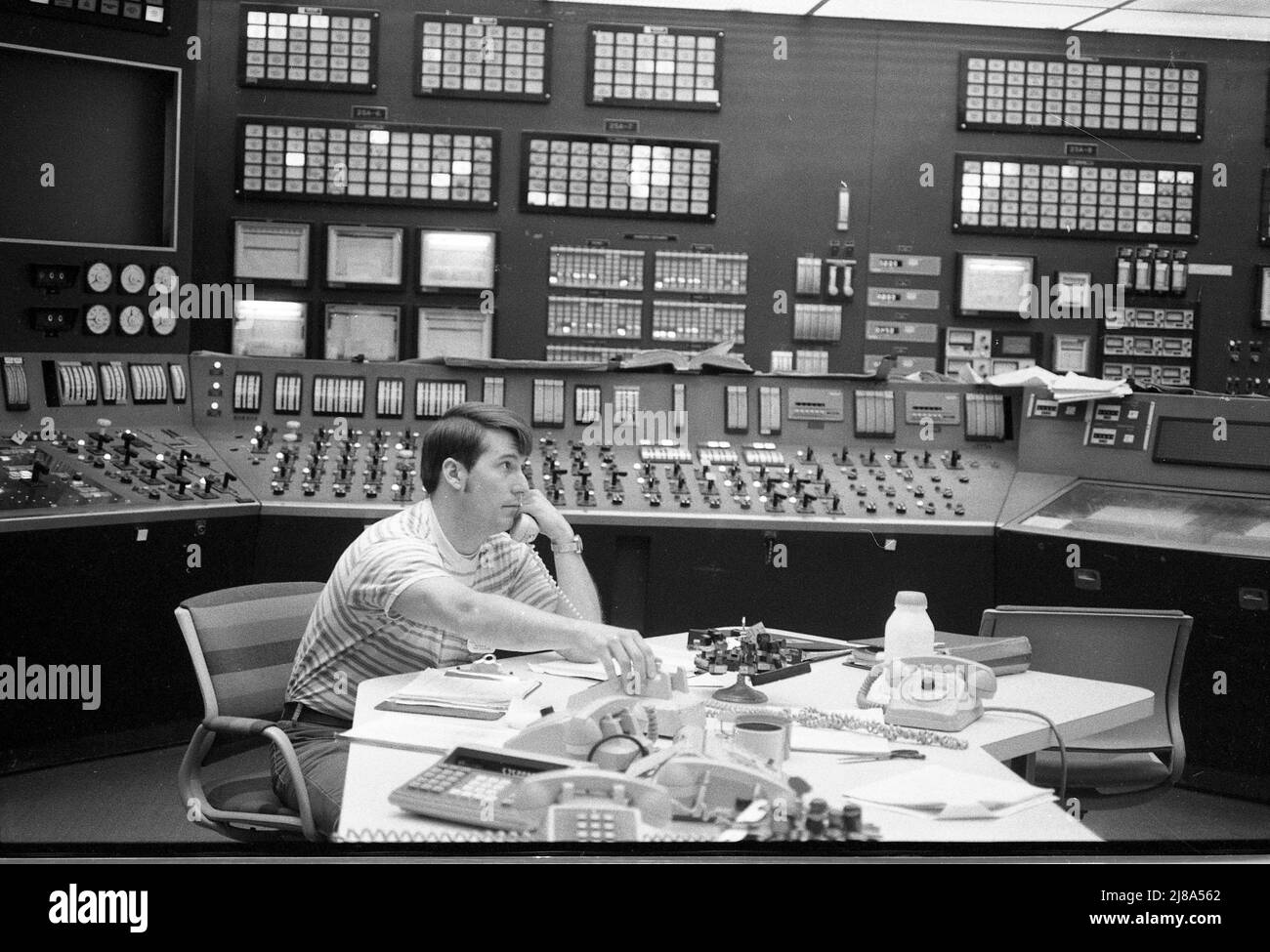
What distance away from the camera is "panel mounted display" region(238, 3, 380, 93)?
2752mm

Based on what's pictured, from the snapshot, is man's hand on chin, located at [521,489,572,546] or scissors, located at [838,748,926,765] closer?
scissors, located at [838,748,926,765]

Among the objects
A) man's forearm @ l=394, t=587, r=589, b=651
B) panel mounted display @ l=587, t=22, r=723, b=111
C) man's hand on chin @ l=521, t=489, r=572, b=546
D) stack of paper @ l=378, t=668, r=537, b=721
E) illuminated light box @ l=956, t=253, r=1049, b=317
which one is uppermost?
panel mounted display @ l=587, t=22, r=723, b=111

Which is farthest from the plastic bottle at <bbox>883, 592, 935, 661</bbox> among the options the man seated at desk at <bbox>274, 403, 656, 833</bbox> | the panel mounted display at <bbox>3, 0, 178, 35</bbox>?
the panel mounted display at <bbox>3, 0, 178, 35</bbox>

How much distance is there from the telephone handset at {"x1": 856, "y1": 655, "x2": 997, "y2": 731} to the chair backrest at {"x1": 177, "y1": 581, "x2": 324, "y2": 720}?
3.65 feet

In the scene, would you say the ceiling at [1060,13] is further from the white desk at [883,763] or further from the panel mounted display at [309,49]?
the white desk at [883,763]

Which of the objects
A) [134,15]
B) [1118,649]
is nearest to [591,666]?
[1118,649]

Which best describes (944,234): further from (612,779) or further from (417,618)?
(612,779)

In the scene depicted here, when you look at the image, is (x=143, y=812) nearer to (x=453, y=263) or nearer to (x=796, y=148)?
(x=453, y=263)

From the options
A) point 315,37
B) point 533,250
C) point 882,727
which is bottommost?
point 882,727

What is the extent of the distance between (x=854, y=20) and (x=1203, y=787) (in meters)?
1.98

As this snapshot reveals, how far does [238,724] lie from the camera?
2.07 meters

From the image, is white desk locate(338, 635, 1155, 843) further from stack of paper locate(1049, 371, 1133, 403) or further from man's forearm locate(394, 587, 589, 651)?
stack of paper locate(1049, 371, 1133, 403)

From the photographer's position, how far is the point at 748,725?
1.76 m

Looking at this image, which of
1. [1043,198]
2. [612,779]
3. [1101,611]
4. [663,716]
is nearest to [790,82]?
[1043,198]
